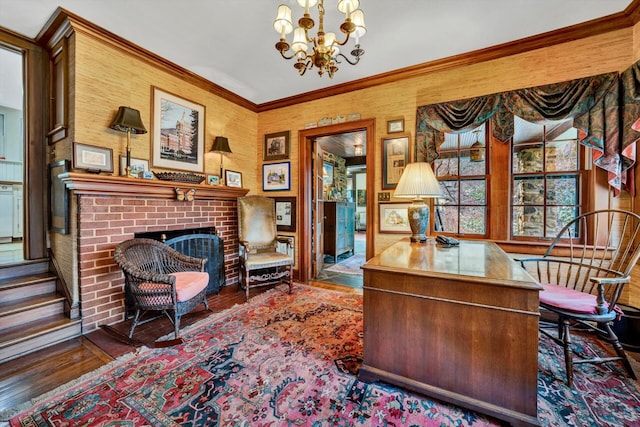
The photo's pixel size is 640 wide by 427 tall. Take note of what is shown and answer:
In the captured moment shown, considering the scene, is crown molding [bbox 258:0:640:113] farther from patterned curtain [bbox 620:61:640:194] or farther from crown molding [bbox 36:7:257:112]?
crown molding [bbox 36:7:257:112]

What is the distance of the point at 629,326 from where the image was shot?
2.05 meters

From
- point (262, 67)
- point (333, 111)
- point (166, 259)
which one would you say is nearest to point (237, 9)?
point (262, 67)

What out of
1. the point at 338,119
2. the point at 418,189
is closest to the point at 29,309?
the point at 418,189

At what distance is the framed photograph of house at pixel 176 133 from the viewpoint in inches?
113

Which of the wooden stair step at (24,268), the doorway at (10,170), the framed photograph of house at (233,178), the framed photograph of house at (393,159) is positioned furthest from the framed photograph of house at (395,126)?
the doorway at (10,170)

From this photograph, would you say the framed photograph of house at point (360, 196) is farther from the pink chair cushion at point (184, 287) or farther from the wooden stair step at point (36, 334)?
the wooden stair step at point (36, 334)

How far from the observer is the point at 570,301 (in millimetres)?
1632

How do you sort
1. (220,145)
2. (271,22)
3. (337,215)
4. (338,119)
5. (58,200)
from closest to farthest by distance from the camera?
(271,22) < (58,200) < (220,145) < (338,119) < (337,215)

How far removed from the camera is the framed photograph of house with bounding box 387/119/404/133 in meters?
3.18

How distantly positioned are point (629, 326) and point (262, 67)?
4.30m

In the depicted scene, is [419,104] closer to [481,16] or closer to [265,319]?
[481,16]

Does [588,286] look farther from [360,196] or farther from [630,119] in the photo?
[360,196]

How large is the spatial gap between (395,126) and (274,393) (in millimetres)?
3022

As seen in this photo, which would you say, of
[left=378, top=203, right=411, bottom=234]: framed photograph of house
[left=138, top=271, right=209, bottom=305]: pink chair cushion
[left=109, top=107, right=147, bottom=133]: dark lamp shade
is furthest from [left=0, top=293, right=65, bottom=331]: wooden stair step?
[left=378, top=203, right=411, bottom=234]: framed photograph of house
